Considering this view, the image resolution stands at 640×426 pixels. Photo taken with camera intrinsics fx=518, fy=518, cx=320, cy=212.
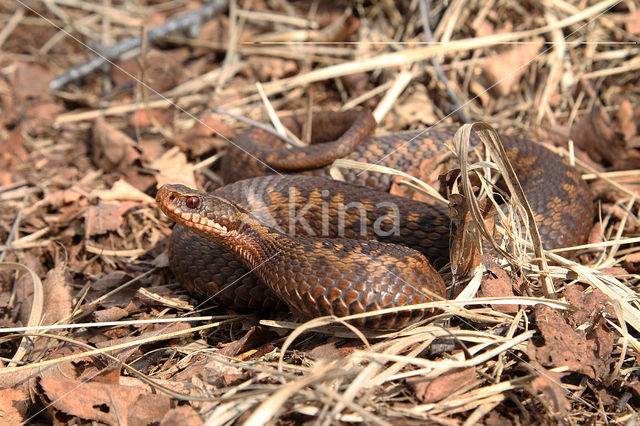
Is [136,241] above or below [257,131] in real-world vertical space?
below

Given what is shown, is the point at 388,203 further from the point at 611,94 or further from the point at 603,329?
the point at 611,94

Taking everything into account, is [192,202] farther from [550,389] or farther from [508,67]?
[508,67]

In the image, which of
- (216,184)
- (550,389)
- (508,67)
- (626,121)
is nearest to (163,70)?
(216,184)

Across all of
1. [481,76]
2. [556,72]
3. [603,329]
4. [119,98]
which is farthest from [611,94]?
[119,98]

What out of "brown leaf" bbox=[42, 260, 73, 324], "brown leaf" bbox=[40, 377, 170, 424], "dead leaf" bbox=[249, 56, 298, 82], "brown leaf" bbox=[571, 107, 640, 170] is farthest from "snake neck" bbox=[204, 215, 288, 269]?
"brown leaf" bbox=[571, 107, 640, 170]

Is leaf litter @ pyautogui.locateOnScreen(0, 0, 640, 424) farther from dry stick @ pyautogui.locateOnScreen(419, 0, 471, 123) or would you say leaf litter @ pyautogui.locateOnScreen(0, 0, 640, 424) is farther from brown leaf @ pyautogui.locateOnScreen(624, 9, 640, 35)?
dry stick @ pyautogui.locateOnScreen(419, 0, 471, 123)

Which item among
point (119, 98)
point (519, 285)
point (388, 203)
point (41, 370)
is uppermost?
point (119, 98)

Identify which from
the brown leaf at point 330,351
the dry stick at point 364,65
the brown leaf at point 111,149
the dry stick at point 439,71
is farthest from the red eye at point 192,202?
the dry stick at point 439,71
